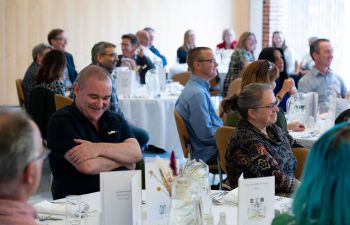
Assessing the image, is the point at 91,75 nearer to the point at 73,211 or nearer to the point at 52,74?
the point at 73,211

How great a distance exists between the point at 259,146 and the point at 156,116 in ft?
12.5

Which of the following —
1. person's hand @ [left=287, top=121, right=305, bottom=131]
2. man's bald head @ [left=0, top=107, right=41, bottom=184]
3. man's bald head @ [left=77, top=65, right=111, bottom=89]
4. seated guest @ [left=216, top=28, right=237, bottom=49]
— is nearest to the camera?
man's bald head @ [left=0, top=107, right=41, bottom=184]

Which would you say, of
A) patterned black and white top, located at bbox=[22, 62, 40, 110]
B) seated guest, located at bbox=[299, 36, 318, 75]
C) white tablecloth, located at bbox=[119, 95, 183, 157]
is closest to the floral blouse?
white tablecloth, located at bbox=[119, 95, 183, 157]

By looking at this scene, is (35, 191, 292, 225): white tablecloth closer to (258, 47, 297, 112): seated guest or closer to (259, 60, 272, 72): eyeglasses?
(259, 60, 272, 72): eyeglasses

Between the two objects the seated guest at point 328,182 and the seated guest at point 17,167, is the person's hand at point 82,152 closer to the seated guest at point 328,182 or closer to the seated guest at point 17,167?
the seated guest at point 17,167

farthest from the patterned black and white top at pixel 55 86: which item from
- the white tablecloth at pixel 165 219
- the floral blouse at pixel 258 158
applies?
the white tablecloth at pixel 165 219

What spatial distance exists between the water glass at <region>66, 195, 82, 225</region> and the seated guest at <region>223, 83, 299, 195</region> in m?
1.17

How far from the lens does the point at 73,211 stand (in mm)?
2738

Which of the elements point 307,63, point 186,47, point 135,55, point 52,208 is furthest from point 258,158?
point 186,47

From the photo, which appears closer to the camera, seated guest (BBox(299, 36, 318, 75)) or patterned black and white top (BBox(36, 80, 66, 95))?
patterned black and white top (BBox(36, 80, 66, 95))

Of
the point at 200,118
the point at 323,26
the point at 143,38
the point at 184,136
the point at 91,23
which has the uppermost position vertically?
the point at 91,23

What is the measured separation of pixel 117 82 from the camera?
7.43 metres

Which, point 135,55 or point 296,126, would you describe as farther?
point 135,55

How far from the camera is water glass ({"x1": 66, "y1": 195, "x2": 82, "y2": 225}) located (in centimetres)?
273
